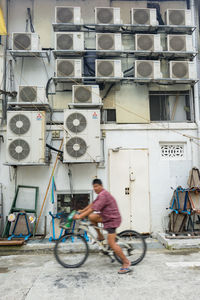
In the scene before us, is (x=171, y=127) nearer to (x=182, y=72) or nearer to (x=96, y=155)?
(x=182, y=72)

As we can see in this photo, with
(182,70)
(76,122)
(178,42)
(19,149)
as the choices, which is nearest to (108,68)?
(76,122)

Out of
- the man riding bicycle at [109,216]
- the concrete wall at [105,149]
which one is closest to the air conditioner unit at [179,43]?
the concrete wall at [105,149]

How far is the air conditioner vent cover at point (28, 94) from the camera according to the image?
8.23 m

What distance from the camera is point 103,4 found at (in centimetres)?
952

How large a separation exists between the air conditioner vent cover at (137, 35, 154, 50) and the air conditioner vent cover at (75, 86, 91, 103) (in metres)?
2.62

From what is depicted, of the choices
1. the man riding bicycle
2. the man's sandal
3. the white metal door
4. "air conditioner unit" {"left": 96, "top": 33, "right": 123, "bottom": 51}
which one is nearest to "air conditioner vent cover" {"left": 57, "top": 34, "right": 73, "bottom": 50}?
"air conditioner unit" {"left": 96, "top": 33, "right": 123, "bottom": 51}

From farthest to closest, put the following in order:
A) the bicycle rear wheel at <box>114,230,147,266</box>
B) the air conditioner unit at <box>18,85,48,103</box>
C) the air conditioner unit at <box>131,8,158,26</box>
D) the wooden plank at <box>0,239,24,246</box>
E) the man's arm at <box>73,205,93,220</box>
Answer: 1. the air conditioner unit at <box>131,8,158,26</box>
2. the air conditioner unit at <box>18,85,48,103</box>
3. the wooden plank at <box>0,239,24,246</box>
4. the bicycle rear wheel at <box>114,230,147,266</box>
5. the man's arm at <box>73,205,93,220</box>

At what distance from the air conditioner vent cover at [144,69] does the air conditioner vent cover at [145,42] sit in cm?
63

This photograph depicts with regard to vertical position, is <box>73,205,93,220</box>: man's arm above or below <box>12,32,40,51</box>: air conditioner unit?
below

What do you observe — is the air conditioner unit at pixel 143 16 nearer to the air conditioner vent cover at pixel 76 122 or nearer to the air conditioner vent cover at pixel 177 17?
the air conditioner vent cover at pixel 177 17

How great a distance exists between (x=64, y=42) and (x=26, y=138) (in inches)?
146

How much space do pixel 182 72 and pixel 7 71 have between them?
251 inches

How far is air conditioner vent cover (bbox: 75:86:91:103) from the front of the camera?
8.26m

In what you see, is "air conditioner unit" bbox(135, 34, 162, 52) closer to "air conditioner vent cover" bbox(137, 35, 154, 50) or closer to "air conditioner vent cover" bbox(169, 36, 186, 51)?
"air conditioner vent cover" bbox(137, 35, 154, 50)
